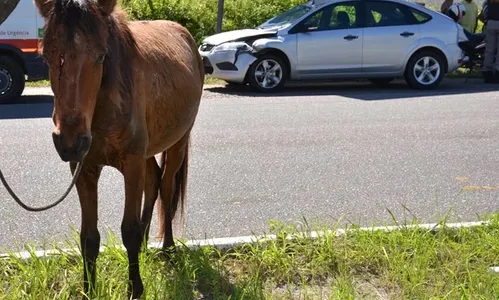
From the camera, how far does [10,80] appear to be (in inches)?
524

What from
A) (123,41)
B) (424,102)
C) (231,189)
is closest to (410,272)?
A: (123,41)

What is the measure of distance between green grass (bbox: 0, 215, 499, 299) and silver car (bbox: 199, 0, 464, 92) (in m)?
10.3

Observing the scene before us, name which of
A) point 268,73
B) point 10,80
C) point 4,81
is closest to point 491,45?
point 268,73

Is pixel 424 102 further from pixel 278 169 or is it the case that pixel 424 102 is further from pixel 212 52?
pixel 278 169

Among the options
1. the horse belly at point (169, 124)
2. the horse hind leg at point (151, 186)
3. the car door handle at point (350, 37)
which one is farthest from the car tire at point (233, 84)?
the horse belly at point (169, 124)

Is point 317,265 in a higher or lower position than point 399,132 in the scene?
higher

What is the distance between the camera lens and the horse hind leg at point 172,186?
5219 mm

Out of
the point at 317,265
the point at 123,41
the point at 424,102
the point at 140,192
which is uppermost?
the point at 123,41

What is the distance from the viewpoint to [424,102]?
14.0m

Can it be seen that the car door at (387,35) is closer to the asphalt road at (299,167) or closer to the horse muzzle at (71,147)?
the asphalt road at (299,167)

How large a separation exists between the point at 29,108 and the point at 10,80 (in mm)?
1003

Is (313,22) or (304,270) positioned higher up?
(313,22)

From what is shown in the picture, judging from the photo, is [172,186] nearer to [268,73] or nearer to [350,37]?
[268,73]

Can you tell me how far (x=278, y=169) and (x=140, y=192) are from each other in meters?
4.28
